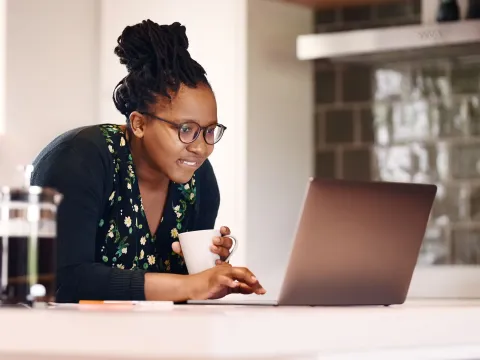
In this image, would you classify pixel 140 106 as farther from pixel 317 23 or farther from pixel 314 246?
pixel 317 23

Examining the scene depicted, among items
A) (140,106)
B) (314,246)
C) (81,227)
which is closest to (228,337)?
(314,246)

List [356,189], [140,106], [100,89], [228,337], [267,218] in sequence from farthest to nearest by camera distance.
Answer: [100,89] → [267,218] → [140,106] → [356,189] → [228,337]

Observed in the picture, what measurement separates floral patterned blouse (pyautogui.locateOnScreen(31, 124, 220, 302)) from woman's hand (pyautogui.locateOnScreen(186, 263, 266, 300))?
119 mm

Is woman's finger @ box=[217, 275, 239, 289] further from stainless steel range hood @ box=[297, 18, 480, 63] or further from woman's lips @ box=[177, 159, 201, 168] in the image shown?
stainless steel range hood @ box=[297, 18, 480, 63]

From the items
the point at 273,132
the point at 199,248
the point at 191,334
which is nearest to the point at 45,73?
the point at 273,132

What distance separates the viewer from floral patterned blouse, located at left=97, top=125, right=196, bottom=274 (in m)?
2.17

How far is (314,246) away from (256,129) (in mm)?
2296

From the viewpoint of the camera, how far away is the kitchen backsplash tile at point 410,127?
3.85 metres

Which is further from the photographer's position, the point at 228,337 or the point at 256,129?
the point at 256,129

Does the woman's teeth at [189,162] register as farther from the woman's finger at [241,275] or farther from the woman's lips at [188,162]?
the woman's finger at [241,275]

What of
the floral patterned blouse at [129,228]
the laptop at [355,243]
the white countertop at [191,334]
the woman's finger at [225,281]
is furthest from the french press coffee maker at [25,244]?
the floral patterned blouse at [129,228]

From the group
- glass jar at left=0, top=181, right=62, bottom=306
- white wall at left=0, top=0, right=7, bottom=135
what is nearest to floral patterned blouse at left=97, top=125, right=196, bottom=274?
glass jar at left=0, top=181, right=62, bottom=306

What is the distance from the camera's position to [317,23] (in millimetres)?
4105

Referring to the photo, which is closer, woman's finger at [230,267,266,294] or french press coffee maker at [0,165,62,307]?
french press coffee maker at [0,165,62,307]
